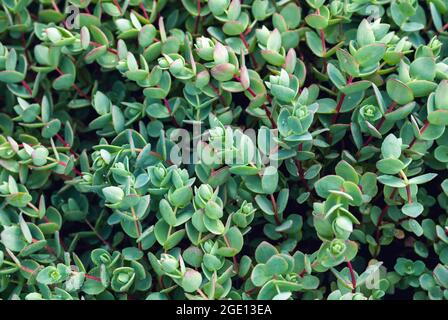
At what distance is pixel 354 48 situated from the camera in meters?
1.09

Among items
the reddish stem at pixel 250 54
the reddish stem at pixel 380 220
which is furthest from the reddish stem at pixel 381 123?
the reddish stem at pixel 250 54

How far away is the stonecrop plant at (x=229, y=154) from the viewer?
1035 millimetres

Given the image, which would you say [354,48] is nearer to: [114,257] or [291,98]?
[291,98]

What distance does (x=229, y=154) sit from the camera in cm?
102

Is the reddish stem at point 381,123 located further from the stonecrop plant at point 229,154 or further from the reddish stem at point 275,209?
the reddish stem at point 275,209

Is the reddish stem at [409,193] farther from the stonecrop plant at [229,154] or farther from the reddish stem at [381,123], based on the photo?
the reddish stem at [381,123]

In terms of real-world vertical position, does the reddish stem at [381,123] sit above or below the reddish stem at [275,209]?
above

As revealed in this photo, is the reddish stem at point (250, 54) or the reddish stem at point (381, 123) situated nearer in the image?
the reddish stem at point (381, 123)

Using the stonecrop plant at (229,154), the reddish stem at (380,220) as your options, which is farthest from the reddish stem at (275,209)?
the reddish stem at (380,220)

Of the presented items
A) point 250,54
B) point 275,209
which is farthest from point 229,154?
point 250,54

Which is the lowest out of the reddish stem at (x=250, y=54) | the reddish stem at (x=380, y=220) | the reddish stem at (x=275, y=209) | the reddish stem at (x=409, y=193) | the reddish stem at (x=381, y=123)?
the reddish stem at (x=380, y=220)

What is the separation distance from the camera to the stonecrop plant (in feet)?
3.40

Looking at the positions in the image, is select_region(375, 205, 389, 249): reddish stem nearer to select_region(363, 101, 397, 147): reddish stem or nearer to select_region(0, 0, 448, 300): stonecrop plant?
select_region(0, 0, 448, 300): stonecrop plant

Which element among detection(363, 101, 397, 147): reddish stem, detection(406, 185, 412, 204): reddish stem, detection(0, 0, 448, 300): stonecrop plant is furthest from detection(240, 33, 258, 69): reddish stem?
detection(406, 185, 412, 204): reddish stem
